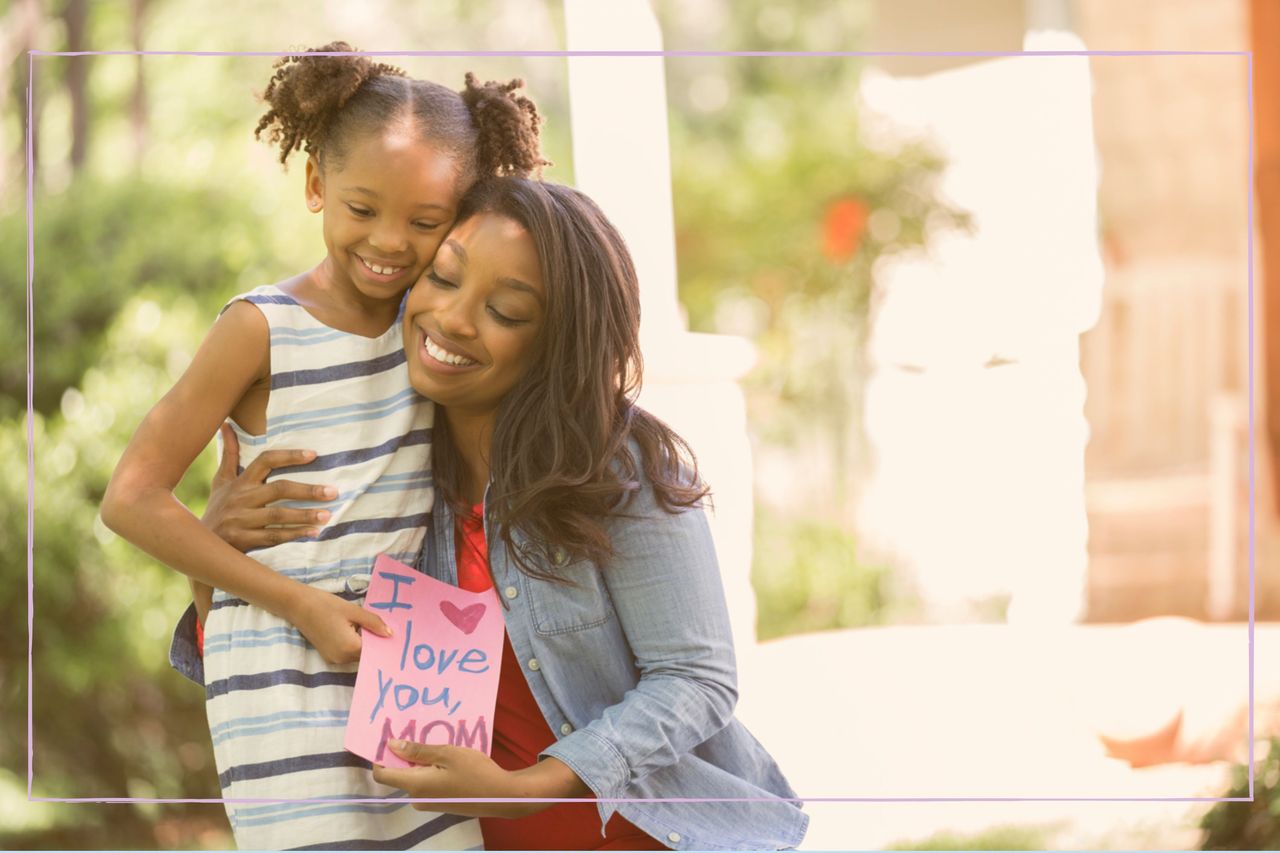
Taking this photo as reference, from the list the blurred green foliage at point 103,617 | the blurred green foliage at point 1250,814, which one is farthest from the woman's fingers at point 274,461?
the blurred green foliage at point 1250,814

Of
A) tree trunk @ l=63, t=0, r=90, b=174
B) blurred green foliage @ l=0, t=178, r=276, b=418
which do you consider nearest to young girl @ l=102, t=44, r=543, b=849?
blurred green foliage @ l=0, t=178, r=276, b=418

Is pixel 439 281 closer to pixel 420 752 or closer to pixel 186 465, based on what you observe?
pixel 186 465

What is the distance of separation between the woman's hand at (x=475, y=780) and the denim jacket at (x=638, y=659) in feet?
0.13

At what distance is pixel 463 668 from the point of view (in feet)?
6.81

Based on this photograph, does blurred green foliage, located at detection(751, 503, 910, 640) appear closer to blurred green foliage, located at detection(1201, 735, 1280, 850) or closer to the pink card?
blurred green foliage, located at detection(1201, 735, 1280, 850)

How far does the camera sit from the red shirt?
2.09 m

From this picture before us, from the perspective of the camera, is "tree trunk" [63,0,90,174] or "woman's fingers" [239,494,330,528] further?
"tree trunk" [63,0,90,174]

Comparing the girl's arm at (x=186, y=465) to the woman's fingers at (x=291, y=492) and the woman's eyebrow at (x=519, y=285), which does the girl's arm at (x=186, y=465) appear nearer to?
the woman's fingers at (x=291, y=492)

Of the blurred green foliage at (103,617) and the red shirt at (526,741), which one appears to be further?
Answer: the blurred green foliage at (103,617)

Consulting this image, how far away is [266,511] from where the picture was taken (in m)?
2.01

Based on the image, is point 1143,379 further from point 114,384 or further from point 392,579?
point 114,384

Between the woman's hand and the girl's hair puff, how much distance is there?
838 mm

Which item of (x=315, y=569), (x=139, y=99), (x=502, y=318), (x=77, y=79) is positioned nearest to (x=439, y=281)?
(x=502, y=318)

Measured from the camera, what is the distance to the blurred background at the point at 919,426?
2713 mm
